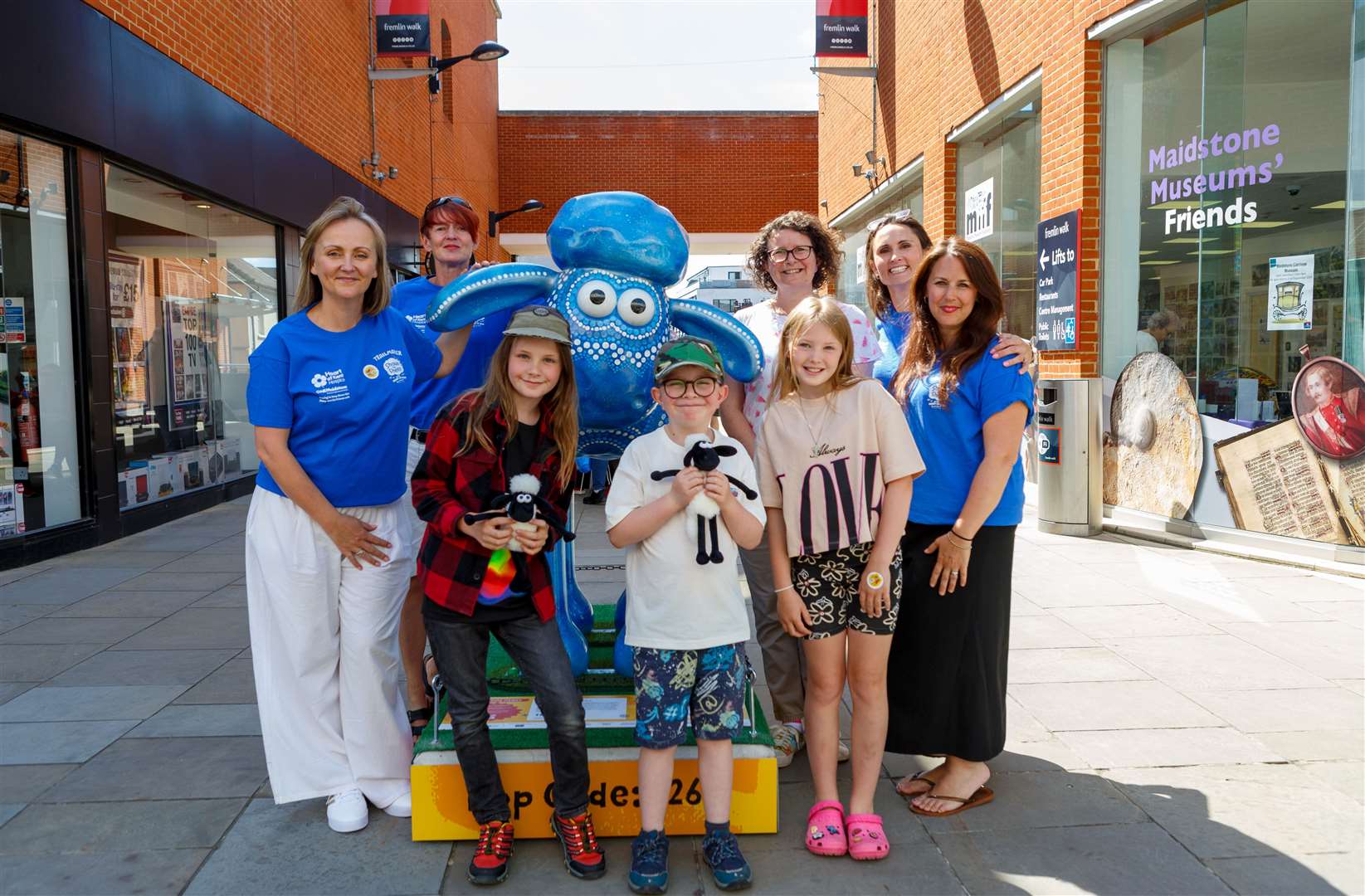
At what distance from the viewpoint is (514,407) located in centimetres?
249

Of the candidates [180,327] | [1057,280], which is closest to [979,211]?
[1057,280]

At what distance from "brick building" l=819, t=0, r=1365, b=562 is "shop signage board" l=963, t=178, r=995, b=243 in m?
0.05

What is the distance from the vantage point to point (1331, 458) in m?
5.22

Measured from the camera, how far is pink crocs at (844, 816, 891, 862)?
2.53 m

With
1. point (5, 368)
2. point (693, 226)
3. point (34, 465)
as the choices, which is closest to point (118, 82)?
point (5, 368)

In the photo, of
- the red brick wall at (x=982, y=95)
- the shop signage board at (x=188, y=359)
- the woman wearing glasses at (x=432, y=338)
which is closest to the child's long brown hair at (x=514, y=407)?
the woman wearing glasses at (x=432, y=338)

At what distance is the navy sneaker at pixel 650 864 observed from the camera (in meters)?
2.36

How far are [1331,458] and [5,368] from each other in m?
7.84

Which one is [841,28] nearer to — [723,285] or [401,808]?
[723,285]

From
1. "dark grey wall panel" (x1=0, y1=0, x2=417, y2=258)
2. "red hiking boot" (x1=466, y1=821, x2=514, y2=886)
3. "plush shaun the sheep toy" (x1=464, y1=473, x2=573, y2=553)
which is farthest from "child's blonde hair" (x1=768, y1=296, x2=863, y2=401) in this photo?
"dark grey wall panel" (x1=0, y1=0, x2=417, y2=258)

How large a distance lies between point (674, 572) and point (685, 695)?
31cm

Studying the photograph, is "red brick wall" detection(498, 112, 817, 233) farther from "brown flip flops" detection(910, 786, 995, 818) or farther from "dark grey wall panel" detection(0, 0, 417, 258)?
"brown flip flops" detection(910, 786, 995, 818)

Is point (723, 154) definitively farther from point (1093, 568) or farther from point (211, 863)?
point (211, 863)

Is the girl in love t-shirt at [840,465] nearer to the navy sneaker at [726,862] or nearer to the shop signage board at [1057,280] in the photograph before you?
the navy sneaker at [726,862]
